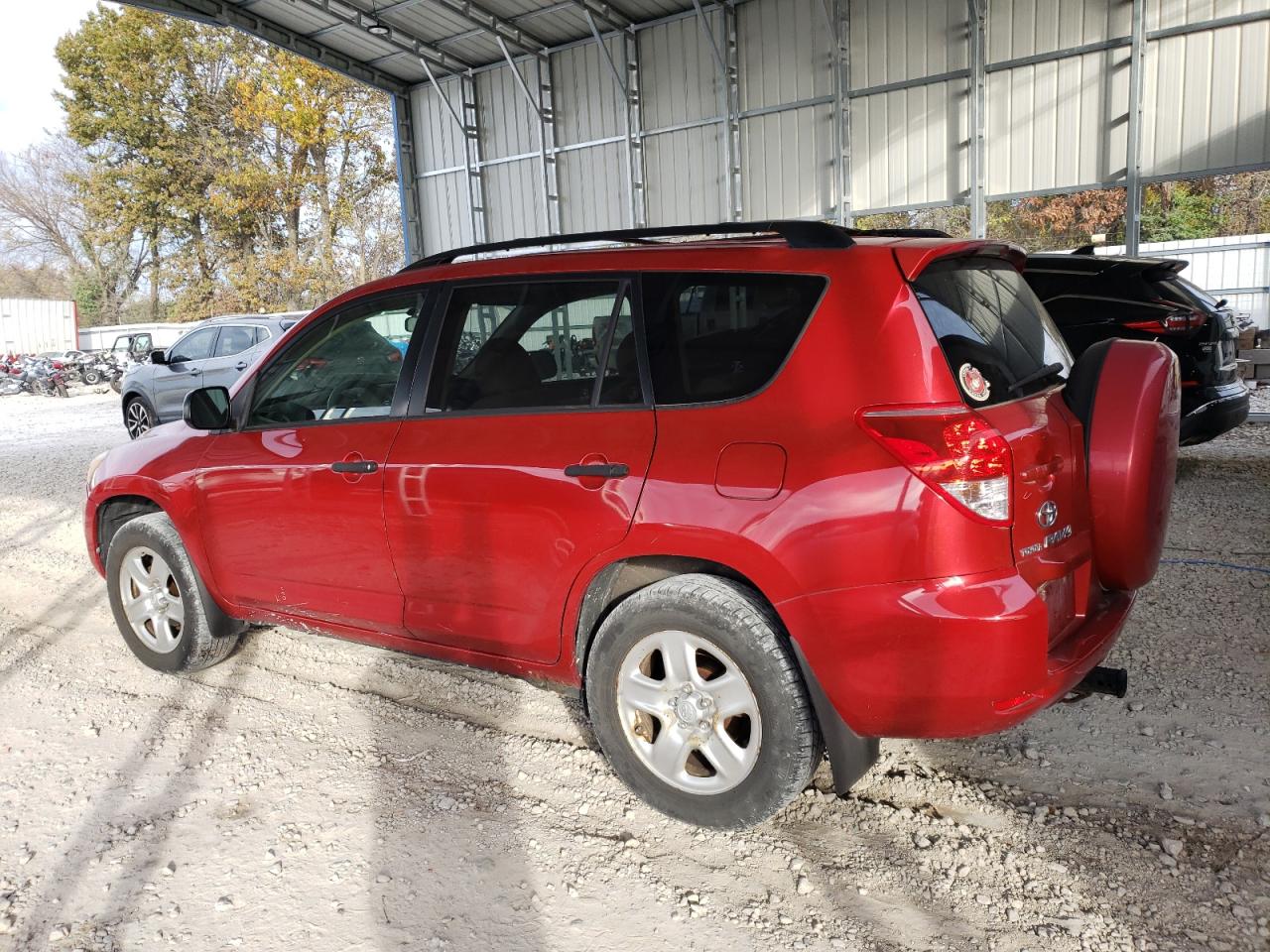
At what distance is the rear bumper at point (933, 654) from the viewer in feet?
7.90

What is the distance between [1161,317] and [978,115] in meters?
7.06

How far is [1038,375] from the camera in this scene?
113 inches

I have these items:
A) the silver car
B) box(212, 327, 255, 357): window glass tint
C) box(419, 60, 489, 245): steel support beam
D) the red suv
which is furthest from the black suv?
box(419, 60, 489, 245): steel support beam

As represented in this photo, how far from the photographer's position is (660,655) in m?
2.90

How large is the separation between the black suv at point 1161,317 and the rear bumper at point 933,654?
531cm

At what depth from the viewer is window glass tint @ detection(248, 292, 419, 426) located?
11.8ft

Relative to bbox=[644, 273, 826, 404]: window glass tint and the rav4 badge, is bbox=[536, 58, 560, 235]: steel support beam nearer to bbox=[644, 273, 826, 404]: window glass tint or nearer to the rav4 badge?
bbox=[644, 273, 826, 404]: window glass tint

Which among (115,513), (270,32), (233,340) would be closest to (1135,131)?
(115,513)

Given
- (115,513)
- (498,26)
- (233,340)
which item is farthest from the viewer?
(498,26)

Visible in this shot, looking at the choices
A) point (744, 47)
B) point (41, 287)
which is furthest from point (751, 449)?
point (41, 287)

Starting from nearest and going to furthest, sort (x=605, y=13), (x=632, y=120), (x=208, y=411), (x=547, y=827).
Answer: (x=547, y=827) < (x=208, y=411) < (x=605, y=13) < (x=632, y=120)

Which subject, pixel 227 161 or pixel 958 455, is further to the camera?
pixel 227 161

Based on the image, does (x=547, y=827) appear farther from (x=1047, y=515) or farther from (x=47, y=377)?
(x=47, y=377)

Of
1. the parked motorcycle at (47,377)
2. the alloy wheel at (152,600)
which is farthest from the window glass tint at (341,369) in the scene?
the parked motorcycle at (47,377)
